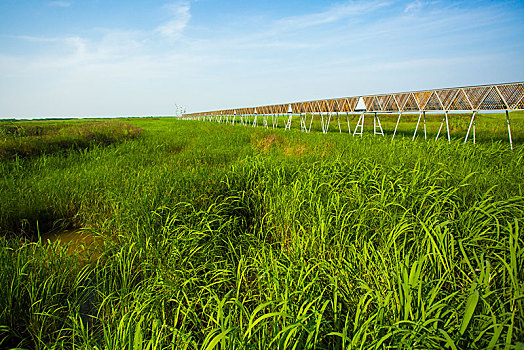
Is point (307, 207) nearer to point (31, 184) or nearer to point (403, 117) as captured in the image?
point (31, 184)

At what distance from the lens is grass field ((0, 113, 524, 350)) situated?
5.14ft

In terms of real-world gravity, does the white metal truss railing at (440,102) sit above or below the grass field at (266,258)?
above

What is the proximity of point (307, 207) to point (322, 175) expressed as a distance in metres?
0.79

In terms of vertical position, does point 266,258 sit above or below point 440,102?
below

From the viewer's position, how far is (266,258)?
242 cm

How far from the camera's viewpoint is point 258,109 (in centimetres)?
2917

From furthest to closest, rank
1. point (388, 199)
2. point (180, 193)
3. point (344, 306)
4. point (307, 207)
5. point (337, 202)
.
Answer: point (180, 193) → point (307, 207) → point (388, 199) → point (337, 202) → point (344, 306)

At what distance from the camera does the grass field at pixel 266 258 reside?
1566 mm

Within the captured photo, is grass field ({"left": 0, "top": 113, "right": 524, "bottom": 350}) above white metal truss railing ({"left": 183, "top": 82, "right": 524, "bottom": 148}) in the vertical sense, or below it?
below

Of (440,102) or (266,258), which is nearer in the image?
(266,258)

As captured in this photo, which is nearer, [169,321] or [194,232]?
[169,321]

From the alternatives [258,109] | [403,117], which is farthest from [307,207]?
[403,117]

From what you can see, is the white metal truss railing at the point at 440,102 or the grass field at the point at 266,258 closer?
the grass field at the point at 266,258

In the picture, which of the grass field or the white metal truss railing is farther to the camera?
the white metal truss railing
